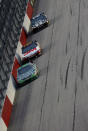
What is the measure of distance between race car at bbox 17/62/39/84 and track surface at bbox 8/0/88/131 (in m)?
0.87

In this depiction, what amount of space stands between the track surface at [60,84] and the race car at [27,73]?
2.84ft

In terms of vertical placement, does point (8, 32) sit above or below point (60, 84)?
above

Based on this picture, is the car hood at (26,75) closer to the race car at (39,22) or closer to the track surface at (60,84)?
the track surface at (60,84)

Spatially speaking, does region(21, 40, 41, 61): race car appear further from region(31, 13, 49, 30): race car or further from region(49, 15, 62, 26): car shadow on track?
region(49, 15, 62, 26): car shadow on track

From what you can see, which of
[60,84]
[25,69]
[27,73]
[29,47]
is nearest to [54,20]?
[29,47]

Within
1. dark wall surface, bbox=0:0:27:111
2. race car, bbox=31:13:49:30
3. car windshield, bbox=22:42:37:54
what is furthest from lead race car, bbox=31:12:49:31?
car windshield, bbox=22:42:37:54

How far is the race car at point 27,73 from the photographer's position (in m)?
36.2

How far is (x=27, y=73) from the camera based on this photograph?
119ft

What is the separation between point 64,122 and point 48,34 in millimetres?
17513

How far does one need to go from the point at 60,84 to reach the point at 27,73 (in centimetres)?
504

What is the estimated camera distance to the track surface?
30406mm

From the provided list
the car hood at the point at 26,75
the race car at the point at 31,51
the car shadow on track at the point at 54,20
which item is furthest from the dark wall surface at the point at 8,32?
the car shadow on track at the point at 54,20

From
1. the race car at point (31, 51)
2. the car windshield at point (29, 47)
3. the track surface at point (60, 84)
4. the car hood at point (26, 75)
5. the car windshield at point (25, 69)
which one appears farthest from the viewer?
the car windshield at point (29, 47)

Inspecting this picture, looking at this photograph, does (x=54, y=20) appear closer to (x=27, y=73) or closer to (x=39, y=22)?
(x=39, y=22)
